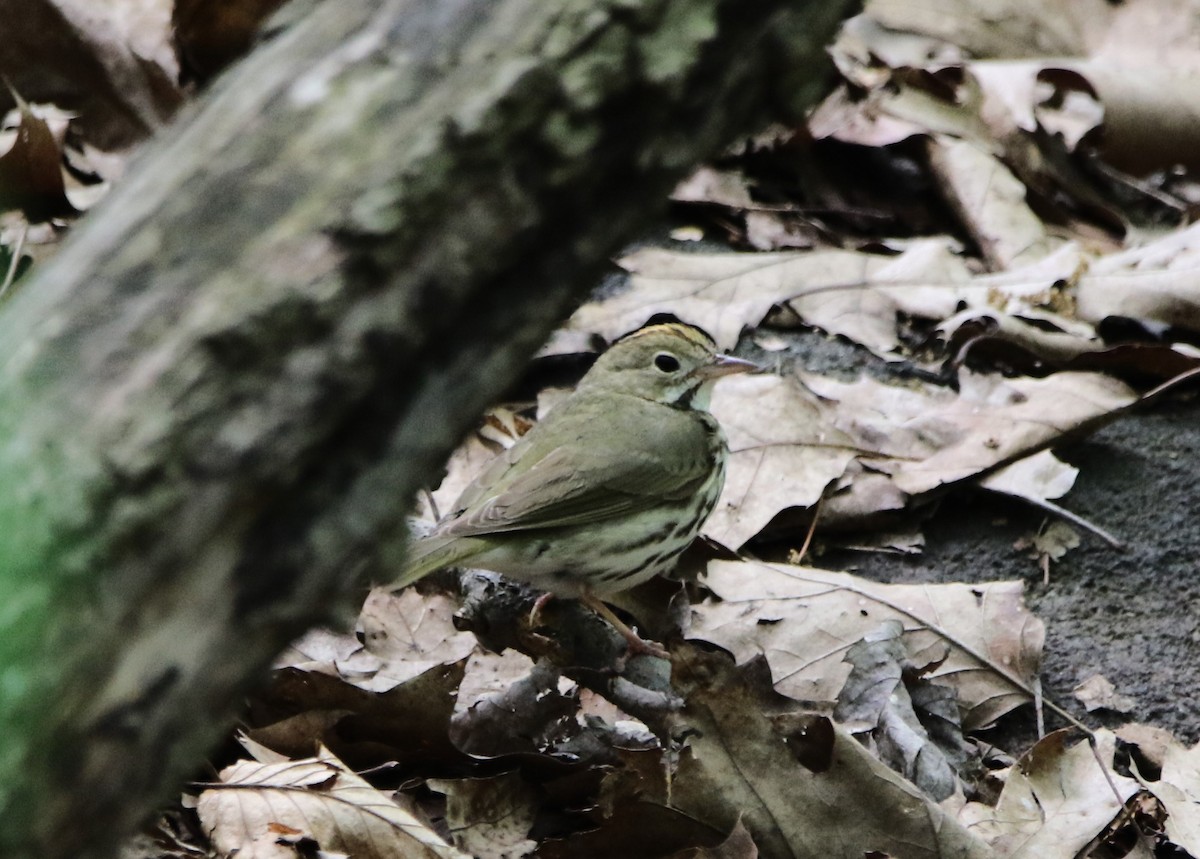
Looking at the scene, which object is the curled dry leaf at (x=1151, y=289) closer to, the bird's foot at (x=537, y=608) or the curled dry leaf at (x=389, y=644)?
the bird's foot at (x=537, y=608)

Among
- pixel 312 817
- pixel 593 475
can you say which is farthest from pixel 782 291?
pixel 312 817

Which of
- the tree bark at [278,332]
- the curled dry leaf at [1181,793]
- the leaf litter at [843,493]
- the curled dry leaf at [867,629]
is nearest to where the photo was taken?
the tree bark at [278,332]

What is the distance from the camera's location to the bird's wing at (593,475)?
414cm

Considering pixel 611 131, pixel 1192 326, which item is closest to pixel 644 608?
pixel 1192 326

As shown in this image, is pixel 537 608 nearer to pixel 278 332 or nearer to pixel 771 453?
pixel 771 453

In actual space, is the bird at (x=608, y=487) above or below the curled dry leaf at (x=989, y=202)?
above

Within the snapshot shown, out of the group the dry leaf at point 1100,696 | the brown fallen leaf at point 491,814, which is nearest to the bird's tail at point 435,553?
the brown fallen leaf at point 491,814

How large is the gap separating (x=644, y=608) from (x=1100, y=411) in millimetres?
1584

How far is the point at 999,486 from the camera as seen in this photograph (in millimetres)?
4621

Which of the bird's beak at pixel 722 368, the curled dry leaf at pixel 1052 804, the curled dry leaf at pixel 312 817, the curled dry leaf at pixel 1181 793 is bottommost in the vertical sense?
the curled dry leaf at pixel 1181 793

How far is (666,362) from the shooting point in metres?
4.75

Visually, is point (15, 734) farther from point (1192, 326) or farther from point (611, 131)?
point (1192, 326)

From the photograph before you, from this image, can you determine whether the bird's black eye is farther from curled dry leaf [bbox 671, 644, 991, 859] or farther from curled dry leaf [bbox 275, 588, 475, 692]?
curled dry leaf [bbox 671, 644, 991, 859]

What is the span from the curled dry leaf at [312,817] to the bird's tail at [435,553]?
26.9 inches
